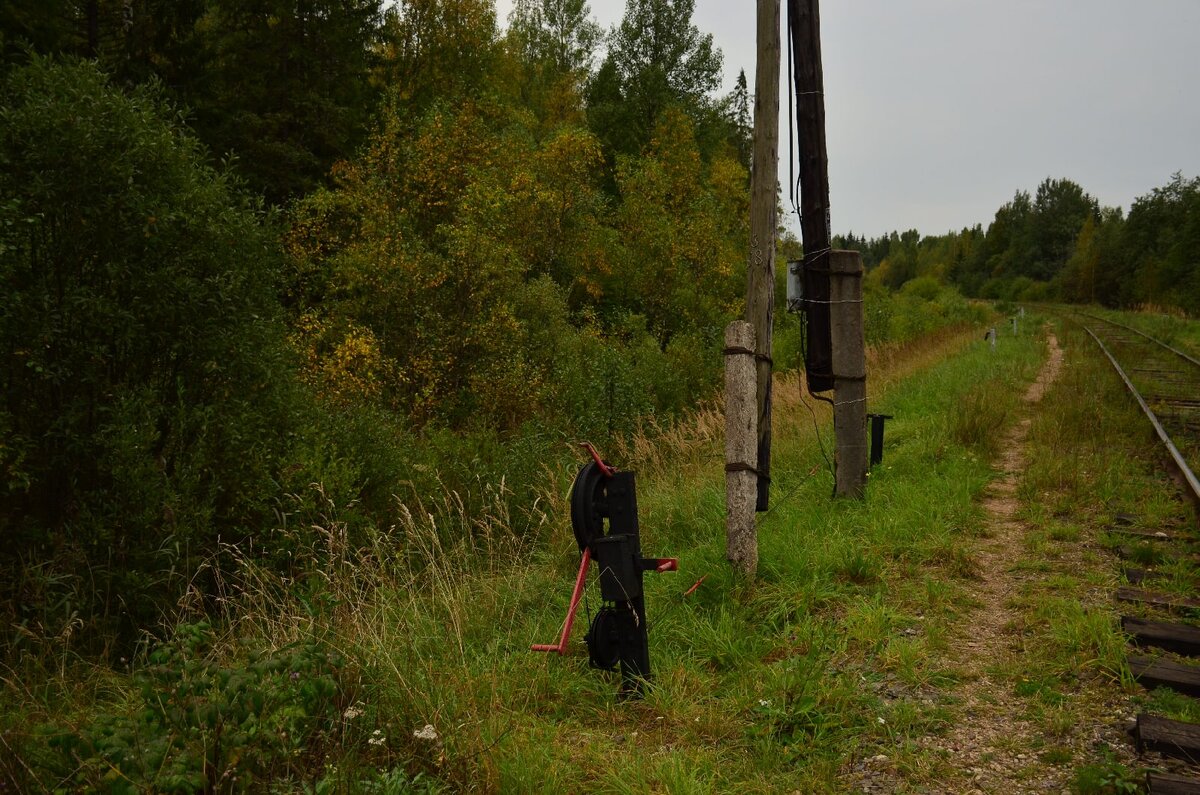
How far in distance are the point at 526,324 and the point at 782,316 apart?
13.1 m

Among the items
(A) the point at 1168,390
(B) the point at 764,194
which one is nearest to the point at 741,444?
(B) the point at 764,194

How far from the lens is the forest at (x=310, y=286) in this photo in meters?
6.98

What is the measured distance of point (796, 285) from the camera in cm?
693

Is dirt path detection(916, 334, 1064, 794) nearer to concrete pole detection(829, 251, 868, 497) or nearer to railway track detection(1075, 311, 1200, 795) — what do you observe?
railway track detection(1075, 311, 1200, 795)

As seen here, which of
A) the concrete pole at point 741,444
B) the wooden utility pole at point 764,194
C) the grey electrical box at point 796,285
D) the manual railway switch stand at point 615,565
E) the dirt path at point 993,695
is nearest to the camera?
the dirt path at point 993,695

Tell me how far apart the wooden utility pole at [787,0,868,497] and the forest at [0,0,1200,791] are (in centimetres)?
318

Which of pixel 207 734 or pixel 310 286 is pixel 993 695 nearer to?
pixel 207 734

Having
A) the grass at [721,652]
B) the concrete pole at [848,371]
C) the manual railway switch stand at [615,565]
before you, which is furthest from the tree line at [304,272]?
the concrete pole at [848,371]

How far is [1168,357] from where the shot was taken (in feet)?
59.8

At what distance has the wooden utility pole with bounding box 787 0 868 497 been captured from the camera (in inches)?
260

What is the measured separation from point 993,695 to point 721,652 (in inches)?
56.5

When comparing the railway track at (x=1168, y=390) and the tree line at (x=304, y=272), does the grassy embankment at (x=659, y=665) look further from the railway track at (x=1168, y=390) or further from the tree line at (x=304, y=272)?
the railway track at (x=1168, y=390)

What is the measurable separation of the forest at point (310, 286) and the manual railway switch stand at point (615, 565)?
4.42 ft

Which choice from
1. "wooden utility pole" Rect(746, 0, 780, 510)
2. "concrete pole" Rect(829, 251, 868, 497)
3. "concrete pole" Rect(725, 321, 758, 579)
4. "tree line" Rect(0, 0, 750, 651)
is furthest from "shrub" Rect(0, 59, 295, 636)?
"concrete pole" Rect(829, 251, 868, 497)
